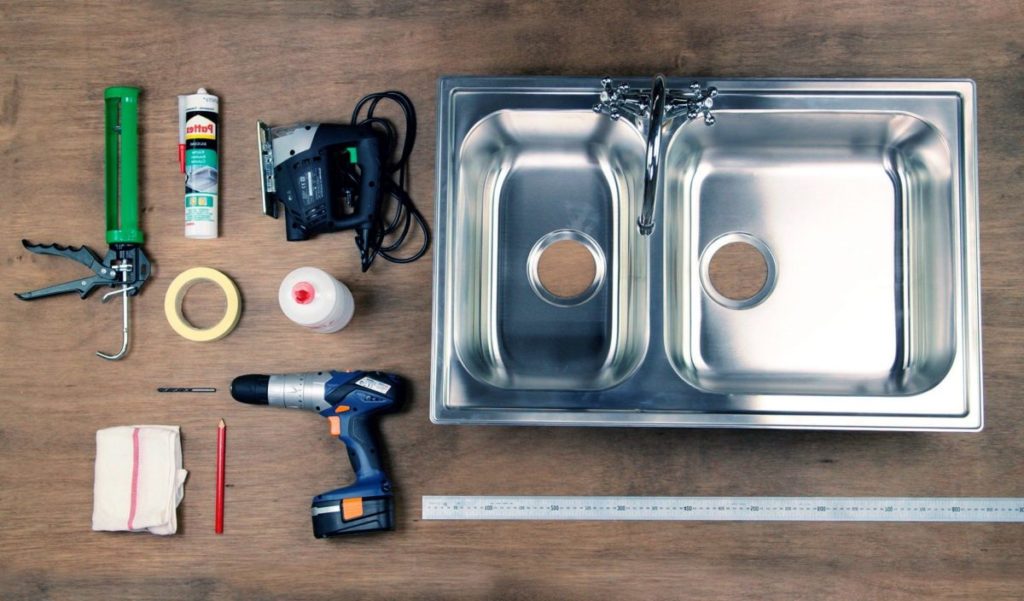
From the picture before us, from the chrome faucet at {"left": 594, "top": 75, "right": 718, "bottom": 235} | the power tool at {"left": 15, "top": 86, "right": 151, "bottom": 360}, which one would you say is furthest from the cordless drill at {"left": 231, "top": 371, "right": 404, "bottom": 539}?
the chrome faucet at {"left": 594, "top": 75, "right": 718, "bottom": 235}

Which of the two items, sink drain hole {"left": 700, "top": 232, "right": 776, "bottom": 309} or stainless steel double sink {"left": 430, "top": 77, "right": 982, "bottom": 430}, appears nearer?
stainless steel double sink {"left": 430, "top": 77, "right": 982, "bottom": 430}

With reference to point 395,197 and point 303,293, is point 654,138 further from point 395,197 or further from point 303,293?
point 303,293

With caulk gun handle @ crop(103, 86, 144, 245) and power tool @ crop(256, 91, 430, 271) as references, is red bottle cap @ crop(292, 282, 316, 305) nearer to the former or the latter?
power tool @ crop(256, 91, 430, 271)

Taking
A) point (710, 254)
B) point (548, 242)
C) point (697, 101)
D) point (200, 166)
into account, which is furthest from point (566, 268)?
point (200, 166)

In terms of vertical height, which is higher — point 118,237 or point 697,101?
point 697,101

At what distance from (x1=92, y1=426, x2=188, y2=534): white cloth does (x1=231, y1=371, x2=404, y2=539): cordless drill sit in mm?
209

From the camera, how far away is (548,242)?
1.34 m

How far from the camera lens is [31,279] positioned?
4.54ft

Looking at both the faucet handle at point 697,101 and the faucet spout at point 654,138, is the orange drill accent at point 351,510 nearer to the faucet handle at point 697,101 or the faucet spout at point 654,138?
the faucet spout at point 654,138

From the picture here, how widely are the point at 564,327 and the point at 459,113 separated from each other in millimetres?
441

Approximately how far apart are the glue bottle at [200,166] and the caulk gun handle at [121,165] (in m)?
0.11

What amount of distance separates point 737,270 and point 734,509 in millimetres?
453

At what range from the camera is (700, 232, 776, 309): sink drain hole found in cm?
131

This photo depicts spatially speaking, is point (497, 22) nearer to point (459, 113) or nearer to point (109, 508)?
point (459, 113)
